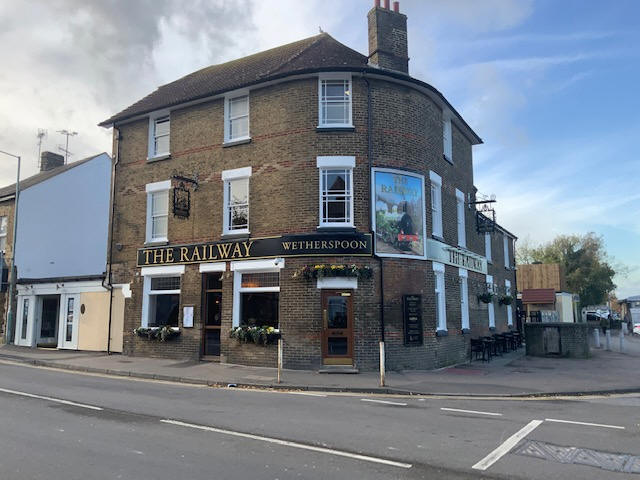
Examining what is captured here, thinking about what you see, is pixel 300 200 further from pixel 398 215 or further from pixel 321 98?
pixel 321 98

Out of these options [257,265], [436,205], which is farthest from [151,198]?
[436,205]

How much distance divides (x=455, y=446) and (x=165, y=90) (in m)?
19.2

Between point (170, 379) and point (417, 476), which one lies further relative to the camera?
point (170, 379)

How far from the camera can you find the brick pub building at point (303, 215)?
1515cm

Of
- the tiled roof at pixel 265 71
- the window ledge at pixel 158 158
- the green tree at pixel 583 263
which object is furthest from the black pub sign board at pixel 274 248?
the green tree at pixel 583 263

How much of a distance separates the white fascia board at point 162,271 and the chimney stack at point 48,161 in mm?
17516

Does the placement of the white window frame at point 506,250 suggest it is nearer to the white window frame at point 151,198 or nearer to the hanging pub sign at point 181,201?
the hanging pub sign at point 181,201

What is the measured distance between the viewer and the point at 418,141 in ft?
54.7

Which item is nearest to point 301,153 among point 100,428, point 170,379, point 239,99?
point 239,99

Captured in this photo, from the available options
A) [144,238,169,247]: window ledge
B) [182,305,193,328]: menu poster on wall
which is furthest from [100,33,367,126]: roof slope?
[182,305,193,328]: menu poster on wall

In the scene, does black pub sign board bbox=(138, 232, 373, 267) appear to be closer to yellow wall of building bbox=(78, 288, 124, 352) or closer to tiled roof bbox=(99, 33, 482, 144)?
yellow wall of building bbox=(78, 288, 124, 352)

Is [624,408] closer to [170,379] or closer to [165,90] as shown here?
[170,379]

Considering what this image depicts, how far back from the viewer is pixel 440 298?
57.6 feet

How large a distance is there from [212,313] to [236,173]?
479 cm
